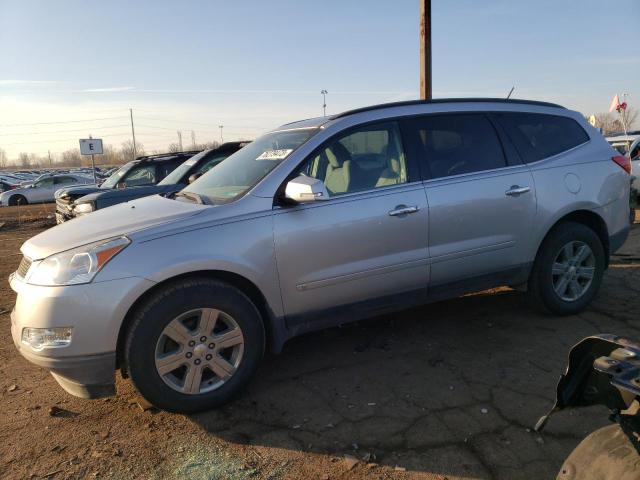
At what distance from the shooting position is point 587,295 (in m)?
4.58

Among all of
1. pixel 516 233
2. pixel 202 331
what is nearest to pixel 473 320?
pixel 516 233

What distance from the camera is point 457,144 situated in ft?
13.5

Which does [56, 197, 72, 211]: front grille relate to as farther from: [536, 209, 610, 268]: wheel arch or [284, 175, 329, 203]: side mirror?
[536, 209, 610, 268]: wheel arch

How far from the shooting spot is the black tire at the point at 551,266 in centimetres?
436

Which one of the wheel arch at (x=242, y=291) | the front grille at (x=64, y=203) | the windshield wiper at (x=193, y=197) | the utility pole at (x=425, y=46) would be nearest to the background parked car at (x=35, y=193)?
the front grille at (x=64, y=203)

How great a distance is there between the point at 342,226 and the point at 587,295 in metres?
2.60

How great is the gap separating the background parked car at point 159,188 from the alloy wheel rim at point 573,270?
15.2 ft

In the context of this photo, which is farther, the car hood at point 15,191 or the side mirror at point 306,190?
the car hood at point 15,191

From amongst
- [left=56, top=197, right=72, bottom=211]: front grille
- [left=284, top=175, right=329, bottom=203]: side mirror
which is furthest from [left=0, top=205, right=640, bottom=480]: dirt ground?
[left=56, top=197, right=72, bottom=211]: front grille

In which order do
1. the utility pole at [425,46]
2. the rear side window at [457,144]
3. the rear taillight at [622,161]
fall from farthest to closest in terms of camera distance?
1. the utility pole at [425,46]
2. the rear taillight at [622,161]
3. the rear side window at [457,144]

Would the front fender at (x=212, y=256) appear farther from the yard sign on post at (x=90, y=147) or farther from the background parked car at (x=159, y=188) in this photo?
the yard sign on post at (x=90, y=147)

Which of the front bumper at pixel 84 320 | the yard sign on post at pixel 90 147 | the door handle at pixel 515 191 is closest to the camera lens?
the front bumper at pixel 84 320

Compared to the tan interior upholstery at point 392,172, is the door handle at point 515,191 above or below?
below

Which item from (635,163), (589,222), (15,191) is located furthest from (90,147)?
(589,222)
